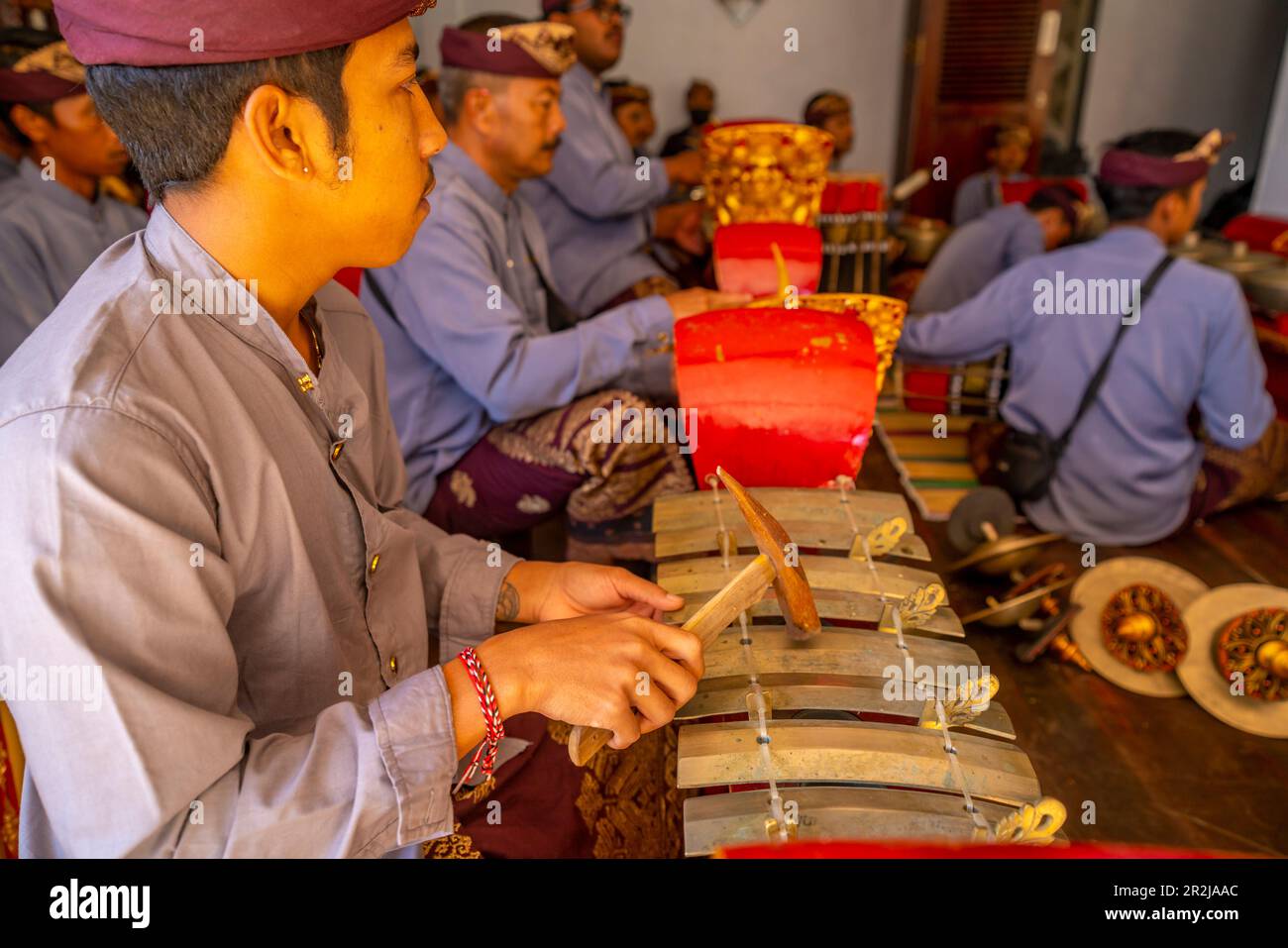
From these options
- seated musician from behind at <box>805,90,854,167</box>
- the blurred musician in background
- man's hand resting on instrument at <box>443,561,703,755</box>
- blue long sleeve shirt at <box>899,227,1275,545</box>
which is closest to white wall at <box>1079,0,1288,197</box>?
seated musician from behind at <box>805,90,854,167</box>

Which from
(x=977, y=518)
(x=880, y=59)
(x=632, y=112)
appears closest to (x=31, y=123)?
(x=977, y=518)

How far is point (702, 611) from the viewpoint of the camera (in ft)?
3.44

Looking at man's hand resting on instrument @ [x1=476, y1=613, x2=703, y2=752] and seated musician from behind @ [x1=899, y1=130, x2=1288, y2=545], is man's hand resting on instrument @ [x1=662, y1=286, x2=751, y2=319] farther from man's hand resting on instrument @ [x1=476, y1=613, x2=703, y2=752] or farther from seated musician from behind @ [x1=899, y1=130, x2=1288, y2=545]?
seated musician from behind @ [x1=899, y1=130, x2=1288, y2=545]

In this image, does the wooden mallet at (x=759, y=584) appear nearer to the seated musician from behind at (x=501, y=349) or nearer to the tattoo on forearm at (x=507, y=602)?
the tattoo on forearm at (x=507, y=602)

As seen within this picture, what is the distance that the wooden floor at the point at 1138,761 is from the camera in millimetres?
1905

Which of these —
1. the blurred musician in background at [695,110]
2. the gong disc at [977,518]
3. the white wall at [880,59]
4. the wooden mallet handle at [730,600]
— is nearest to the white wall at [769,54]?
the white wall at [880,59]

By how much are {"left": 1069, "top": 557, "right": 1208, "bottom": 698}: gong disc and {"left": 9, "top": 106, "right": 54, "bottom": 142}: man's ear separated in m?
3.26

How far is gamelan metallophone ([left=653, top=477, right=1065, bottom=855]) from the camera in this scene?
0.93m

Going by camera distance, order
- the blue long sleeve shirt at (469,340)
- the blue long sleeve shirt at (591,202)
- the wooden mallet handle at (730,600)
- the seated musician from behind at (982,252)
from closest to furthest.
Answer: the wooden mallet handle at (730,600), the blue long sleeve shirt at (469,340), the blue long sleeve shirt at (591,202), the seated musician from behind at (982,252)

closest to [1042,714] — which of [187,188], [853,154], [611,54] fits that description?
[187,188]

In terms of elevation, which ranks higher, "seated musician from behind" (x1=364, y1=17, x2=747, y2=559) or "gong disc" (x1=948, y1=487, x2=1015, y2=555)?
"seated musician from behind" (x1=364, y1=17, x2=747, y2=559)

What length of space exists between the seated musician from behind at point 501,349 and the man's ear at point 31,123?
1.27 m
